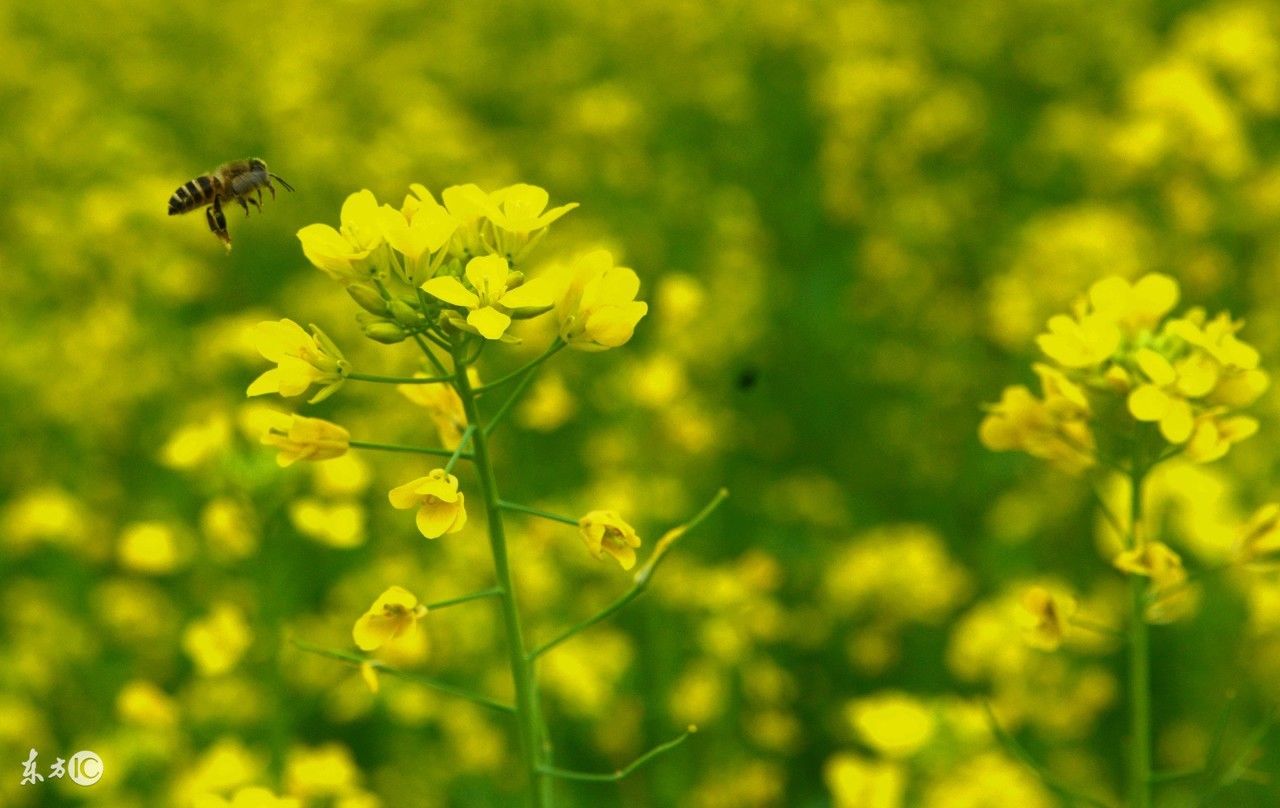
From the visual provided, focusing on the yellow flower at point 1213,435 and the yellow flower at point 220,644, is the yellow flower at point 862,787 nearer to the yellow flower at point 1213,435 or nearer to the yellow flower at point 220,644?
the yellow flower at point 1213,435

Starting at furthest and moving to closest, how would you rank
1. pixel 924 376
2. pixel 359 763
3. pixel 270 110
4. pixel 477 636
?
pixel 270 110, pixel 924 376, pixel 359 763, pixel 477 636

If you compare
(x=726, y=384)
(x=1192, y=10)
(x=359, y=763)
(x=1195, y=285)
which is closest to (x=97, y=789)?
(x=359, y=763)

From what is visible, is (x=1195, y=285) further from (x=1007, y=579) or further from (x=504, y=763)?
(x=504, y=763)

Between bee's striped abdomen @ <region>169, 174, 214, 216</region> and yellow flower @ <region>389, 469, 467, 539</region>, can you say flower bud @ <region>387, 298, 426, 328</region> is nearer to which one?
yellow flower @ <region>389, 469, 467, 539</region>

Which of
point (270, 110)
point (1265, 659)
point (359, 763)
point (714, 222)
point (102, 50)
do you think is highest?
point (102, 50)

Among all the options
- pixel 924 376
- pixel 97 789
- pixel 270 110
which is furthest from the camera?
pixel 270 110

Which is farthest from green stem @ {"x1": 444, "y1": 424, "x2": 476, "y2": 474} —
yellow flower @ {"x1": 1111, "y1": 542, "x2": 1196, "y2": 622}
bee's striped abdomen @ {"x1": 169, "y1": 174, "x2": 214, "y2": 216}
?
bee's striped abdomen @ {"x1": 169, "y1": 174, "x2": 214, "y2": 216}

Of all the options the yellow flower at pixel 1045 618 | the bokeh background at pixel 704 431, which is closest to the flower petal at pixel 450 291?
the bokeh background at pixel 704 431
